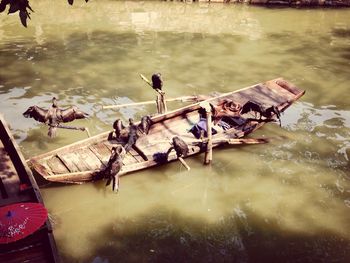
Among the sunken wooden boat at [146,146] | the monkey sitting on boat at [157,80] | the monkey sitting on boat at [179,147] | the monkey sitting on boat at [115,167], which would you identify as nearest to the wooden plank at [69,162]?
the sunken wooden boat at [146,146]

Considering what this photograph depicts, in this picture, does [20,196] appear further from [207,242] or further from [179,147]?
[207,242]

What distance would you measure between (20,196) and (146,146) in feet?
12.7

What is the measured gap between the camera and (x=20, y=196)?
7.00m

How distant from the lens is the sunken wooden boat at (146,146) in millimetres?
8633

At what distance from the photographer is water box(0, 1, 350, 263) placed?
7.89m

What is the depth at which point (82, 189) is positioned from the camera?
9102 millimetres

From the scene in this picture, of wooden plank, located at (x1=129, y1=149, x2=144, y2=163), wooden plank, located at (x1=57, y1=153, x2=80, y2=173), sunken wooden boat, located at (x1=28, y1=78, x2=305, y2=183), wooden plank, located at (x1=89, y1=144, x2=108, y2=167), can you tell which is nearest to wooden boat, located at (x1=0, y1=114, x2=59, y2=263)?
sunken wooden boat, located at (x1=28, y1=78, x2=305, y2=183)

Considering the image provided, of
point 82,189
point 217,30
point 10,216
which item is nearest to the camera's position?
point 10,216

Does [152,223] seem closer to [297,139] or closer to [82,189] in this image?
[82,189]

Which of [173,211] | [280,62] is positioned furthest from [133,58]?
[173,211]

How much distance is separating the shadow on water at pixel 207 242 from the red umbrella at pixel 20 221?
1.99 metres

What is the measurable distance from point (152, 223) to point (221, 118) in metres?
4.49

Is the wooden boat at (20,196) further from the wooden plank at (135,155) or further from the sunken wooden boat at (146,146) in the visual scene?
the wooden plank at (135,155)

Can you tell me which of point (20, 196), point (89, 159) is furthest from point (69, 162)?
point (20, 196)
